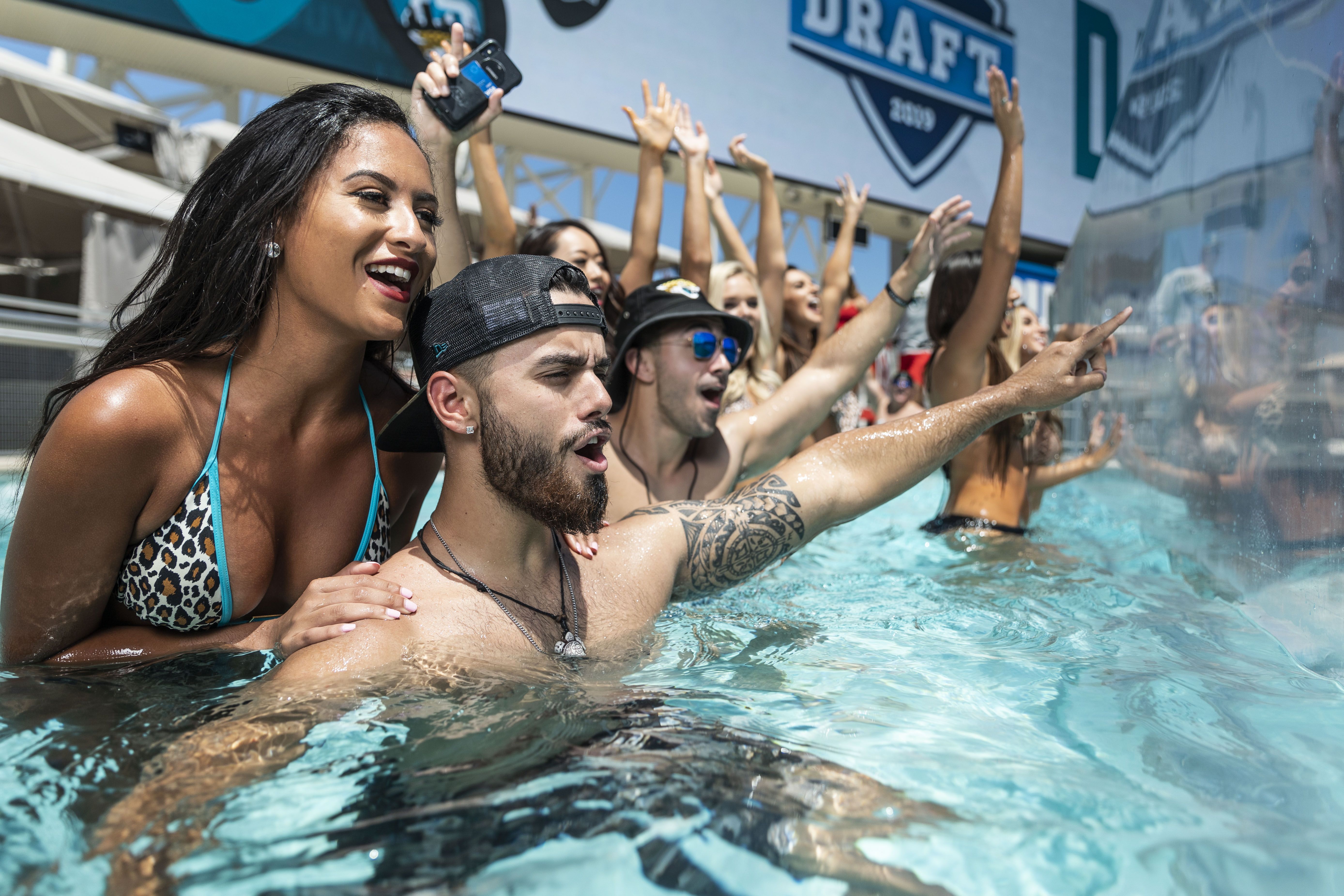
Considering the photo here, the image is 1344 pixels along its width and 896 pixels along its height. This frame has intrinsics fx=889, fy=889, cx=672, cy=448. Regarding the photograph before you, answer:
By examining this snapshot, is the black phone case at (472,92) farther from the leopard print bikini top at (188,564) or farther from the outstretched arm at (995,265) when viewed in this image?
the outstretched arm at (995,265)

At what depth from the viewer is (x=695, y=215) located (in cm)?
438

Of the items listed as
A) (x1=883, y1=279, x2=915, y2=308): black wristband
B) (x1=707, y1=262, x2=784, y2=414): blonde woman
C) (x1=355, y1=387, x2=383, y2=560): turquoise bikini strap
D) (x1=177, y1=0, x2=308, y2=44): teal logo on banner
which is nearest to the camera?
(x1=355, y1=387, x2=383, y2=560): turquoise bikini strap

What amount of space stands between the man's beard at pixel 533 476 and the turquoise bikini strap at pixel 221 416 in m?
0.59

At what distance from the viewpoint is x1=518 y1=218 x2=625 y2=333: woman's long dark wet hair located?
4047 millimetres

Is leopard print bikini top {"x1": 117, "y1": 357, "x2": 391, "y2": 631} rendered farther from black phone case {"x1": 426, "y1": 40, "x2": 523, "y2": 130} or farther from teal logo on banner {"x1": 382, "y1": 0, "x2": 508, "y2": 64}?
teal logo on banner {"x1": 382, "y1": 0, "x2": 508, "y2": 64}

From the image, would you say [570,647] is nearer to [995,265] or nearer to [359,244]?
[359,244]

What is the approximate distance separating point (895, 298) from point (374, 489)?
207cm

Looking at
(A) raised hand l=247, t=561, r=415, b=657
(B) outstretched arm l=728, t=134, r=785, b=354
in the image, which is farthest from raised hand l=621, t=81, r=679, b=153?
(A) raised hand l=247, t=561, r=415, b=657

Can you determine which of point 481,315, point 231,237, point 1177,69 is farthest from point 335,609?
point 1177,69

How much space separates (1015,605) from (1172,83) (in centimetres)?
274

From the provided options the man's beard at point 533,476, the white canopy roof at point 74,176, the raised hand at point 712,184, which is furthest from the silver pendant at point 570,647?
the white canopy roof at point 74,176

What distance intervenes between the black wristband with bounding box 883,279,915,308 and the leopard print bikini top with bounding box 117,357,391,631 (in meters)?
2.32

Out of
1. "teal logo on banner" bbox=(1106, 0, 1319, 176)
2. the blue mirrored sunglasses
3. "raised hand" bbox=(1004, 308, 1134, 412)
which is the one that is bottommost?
"raised hand" bbox=(1004, 308, 1134, 412)

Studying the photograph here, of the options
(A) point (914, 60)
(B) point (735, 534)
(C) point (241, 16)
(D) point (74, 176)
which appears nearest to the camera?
(B) point (735, 534)
